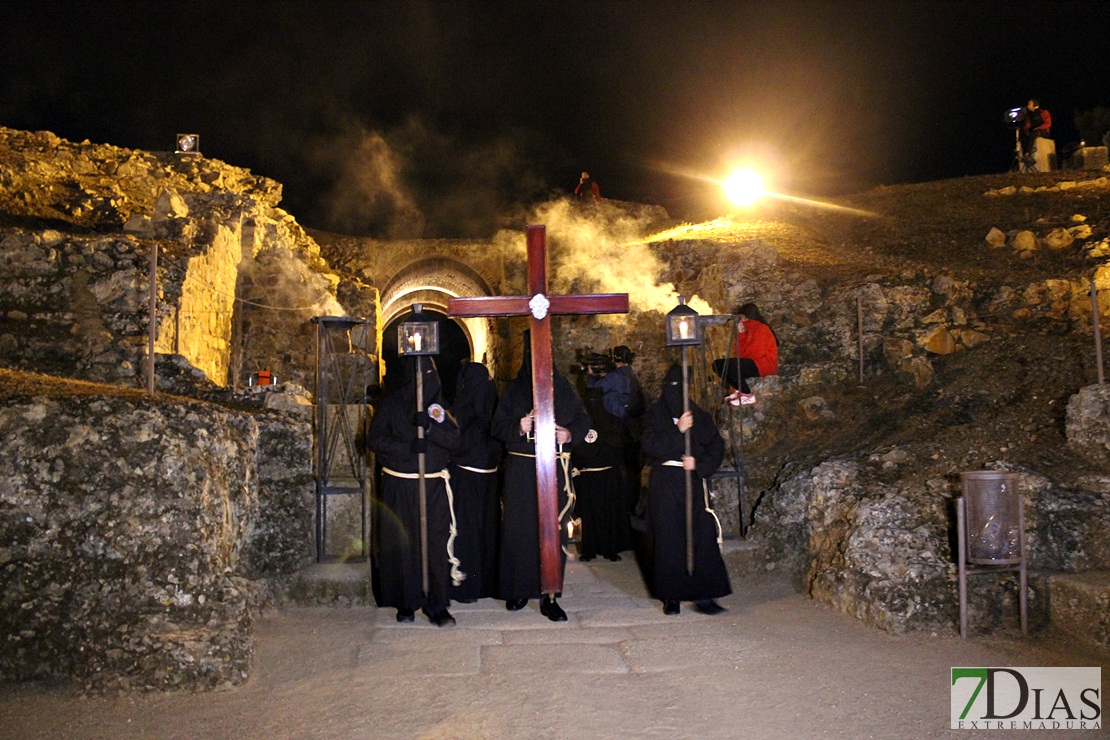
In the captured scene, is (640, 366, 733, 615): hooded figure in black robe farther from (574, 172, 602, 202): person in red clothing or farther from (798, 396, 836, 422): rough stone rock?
(574, 172, 602, 202): person in red clothing

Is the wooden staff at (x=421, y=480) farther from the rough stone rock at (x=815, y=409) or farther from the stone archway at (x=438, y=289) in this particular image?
the stone archway at (x=438, y=289)


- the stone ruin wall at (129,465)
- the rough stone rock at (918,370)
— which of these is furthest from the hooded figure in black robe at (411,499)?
the rough stone rock at (918,370)

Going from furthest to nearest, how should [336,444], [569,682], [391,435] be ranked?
[336,444]
[391,435]
[569,682]

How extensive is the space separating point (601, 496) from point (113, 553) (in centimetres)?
502

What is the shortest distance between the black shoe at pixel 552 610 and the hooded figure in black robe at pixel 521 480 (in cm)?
16

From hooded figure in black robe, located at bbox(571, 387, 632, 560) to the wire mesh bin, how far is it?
373 cm

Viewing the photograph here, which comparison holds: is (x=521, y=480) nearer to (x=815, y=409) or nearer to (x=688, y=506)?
(x=688, y=506)

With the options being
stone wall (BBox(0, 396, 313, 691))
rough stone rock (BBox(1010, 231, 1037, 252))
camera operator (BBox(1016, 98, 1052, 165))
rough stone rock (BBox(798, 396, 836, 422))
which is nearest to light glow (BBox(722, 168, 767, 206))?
camera operator (BBox(1016, 98, 1052, 165))

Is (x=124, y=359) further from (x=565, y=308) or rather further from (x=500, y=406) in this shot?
(x=565, y=308)

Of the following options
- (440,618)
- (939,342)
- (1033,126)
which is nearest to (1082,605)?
(440,618)

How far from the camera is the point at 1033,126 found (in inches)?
717

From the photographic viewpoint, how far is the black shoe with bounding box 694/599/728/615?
6.09 meters

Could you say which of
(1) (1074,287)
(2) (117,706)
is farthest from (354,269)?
(2) (117,706)

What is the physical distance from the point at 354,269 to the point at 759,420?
477 inches
